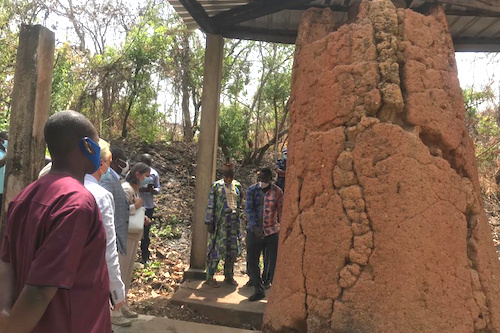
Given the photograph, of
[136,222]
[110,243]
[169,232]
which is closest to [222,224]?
[136,222]

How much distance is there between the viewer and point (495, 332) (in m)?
2.29

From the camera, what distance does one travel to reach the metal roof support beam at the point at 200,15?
15.0ft

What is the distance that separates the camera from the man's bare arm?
129 cm

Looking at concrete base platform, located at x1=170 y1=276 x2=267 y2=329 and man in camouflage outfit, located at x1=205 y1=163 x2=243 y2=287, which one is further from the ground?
man in camouflage outfit, located at x1=205 y1=163 x2=243 y2=287

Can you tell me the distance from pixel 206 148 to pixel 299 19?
1.96 metres

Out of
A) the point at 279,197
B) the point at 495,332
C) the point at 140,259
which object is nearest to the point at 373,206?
the point at 495,332

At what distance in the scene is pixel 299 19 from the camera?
5.02m

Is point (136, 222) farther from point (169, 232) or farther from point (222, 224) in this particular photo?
point (169, 232)

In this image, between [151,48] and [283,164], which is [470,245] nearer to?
[283,164]

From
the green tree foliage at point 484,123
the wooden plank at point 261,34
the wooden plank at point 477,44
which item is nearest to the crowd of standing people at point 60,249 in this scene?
the wooden plank at point 261,34

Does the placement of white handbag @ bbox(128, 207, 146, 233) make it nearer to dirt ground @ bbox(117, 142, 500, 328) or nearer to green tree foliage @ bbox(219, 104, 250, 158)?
dirt ground @ bbox(117, 142, 500, 328)

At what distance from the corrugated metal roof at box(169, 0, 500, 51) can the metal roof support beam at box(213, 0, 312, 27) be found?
0.13 ft

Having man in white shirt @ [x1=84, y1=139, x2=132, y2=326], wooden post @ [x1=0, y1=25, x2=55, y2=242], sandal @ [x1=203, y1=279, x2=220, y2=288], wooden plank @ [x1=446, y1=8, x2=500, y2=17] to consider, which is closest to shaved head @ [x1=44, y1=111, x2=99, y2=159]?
man in white shirt @ [x1=84, y1=139, x2=132, y2=326]

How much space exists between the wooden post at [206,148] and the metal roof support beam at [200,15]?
0.24 m
